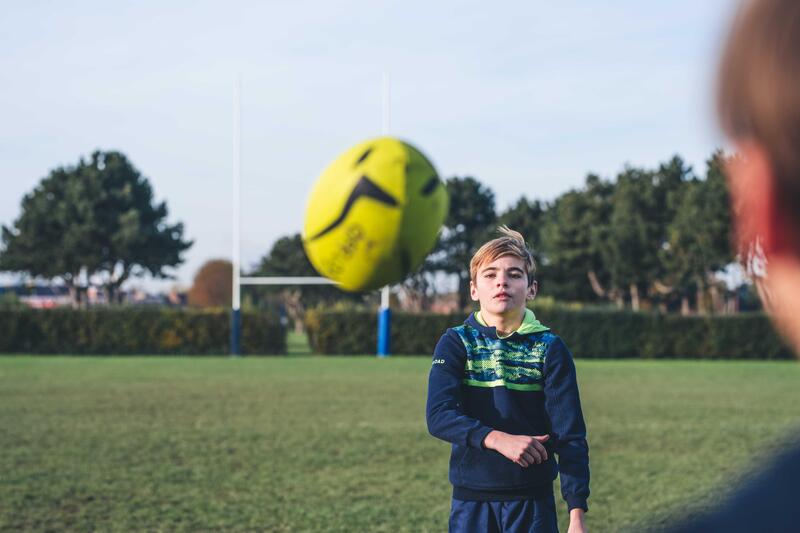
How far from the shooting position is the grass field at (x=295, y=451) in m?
7.08

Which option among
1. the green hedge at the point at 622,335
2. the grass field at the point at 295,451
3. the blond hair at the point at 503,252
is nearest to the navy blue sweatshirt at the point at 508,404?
the blond hair at the point at 503,252

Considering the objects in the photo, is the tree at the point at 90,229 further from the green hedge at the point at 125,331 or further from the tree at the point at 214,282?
the green hedge at the point at 125,331

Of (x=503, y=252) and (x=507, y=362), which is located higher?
(x=503, y=252)

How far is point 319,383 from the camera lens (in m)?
19.5

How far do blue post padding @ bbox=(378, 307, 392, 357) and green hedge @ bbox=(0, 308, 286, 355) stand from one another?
3675 millimetres

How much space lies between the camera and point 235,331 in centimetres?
3117

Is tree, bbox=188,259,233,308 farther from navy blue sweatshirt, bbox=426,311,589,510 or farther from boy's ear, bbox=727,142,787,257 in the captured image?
boy's ear, bbox=727,142,787,257

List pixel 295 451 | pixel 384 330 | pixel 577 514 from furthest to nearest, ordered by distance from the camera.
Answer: pixel 384 330 → pixel 295 451 → pixel 577 514

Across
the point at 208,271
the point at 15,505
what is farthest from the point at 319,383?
the point at 208,271

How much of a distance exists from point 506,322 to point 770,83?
2947 mm

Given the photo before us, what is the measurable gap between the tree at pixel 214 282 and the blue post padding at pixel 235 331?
2108 inches

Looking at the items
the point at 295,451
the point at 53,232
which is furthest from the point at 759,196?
the point at 53,232

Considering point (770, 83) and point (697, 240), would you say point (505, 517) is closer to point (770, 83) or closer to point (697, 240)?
point (770, 83)

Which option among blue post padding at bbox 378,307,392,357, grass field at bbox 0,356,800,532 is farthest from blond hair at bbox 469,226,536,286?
blue post padding at bbox 378,307,392,357
